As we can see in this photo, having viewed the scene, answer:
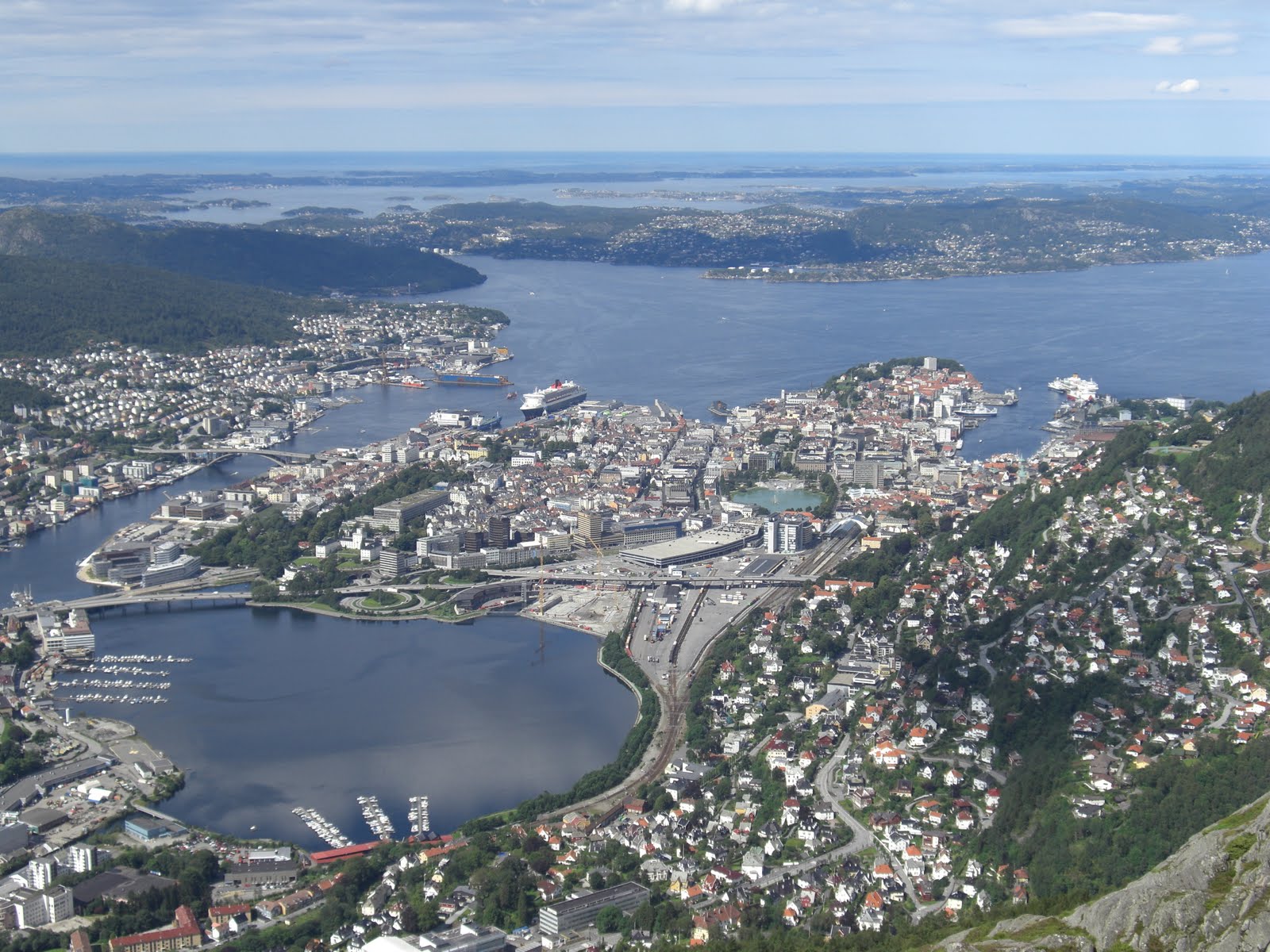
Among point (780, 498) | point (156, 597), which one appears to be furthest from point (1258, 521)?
point (156, 597)

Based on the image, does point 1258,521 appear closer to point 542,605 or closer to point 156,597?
point 542,605

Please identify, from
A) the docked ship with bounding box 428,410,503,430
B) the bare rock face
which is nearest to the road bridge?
the docked ship with bounding box 428,410,503,430

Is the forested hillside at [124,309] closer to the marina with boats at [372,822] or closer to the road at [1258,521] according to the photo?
the marina with boats at [372,822]

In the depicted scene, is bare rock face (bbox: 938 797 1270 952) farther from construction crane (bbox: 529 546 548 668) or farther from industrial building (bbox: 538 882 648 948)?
construction crane (bbox: 529 546 548 668)

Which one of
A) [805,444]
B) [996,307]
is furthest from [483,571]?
[996,307]

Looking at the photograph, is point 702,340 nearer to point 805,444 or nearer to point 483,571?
point 805,444

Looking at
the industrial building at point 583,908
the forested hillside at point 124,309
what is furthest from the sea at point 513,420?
the forested hillside at point 124,309
